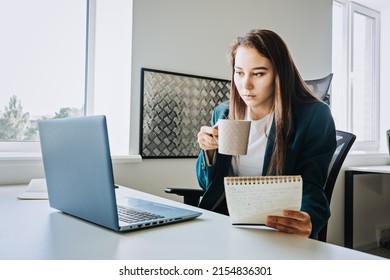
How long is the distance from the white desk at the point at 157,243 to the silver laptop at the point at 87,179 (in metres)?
0.03

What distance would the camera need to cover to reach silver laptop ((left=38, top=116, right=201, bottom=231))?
71cm

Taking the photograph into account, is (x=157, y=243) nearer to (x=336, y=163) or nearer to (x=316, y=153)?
(x=316, y=153)

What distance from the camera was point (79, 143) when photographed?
2.57ft

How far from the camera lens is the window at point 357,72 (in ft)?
10.2

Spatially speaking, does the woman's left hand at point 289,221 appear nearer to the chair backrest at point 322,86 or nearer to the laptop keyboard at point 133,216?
the laptop keyboard at point 133,216

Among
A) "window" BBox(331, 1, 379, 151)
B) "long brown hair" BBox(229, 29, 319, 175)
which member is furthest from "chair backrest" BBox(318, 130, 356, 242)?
"window" BBox(331, 1, 379, 151)

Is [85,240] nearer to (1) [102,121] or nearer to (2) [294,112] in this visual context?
(1) [102,121]

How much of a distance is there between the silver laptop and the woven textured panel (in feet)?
2.85

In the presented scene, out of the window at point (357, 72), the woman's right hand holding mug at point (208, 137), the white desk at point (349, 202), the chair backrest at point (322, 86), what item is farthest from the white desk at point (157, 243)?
the window at point (357, 72)

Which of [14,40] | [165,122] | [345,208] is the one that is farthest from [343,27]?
[14,40]

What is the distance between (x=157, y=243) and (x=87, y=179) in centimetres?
22

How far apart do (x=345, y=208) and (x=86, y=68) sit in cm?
218

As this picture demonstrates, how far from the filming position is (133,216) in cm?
87

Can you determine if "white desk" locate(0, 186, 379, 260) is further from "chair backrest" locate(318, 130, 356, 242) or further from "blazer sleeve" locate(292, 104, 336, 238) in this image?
"chair backrest" locate(318, 130, 356, 242)
